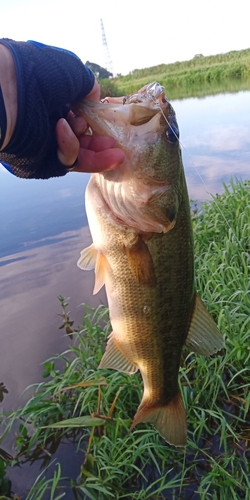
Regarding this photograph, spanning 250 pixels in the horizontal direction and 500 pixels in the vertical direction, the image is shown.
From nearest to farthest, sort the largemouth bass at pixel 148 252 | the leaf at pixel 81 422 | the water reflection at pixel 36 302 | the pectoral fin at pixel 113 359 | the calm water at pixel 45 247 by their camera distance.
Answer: the largemouth bass at pixel 148 252, the pectoral fin at pixel 113 359, the leaf at pixel 81 422, the water reflection at pixel 36 302, the calm water at pixel 45 247

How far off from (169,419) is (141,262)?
3.01ft

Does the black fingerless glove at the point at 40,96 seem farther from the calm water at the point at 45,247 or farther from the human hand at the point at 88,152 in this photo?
the calm water at the point at 45,247

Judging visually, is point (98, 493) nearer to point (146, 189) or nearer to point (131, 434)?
point (131, 434)

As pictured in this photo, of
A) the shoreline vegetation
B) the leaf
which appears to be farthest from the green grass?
the shoreline vegetation

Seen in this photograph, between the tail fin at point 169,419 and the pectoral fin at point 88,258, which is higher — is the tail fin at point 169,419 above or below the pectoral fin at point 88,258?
below

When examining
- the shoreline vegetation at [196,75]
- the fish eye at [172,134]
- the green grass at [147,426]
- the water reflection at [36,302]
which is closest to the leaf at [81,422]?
the green grass at [147,426]

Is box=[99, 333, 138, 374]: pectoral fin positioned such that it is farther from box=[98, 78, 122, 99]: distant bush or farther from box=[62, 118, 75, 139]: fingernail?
box=[98, 78, 122, 99]: distant bush

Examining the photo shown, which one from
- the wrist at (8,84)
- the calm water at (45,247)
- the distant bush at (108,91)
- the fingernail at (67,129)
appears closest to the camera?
the wrist at (8,84)

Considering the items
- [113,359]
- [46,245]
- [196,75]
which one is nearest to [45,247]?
[46,245]

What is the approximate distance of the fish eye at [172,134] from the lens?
1.73m

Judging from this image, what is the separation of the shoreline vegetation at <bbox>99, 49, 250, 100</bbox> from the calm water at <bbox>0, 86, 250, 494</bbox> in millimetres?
15476

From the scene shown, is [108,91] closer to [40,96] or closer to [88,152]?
[88,152]

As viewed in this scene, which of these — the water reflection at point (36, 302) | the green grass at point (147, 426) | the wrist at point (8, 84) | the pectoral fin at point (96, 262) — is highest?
the wrist at point (8, 84)

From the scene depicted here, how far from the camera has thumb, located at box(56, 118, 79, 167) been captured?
1529mm
